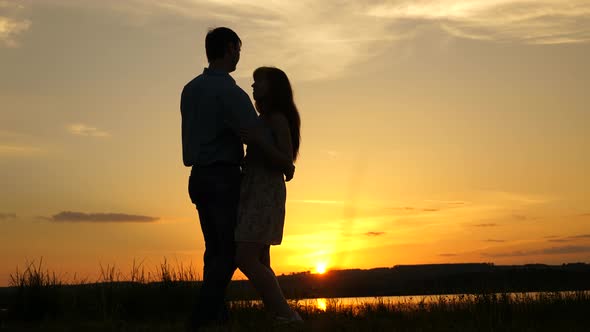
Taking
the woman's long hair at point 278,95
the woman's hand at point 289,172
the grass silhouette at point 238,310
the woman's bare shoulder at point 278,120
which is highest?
the woman's long hair at point 278,95

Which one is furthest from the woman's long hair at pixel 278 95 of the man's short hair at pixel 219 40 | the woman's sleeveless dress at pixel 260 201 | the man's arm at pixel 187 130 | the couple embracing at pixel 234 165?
the man's arm at pixel 187 130

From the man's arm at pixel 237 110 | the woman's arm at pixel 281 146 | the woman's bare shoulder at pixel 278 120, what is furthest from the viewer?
the woman's bare shoulder at pixel 278 120

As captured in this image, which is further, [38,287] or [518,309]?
[38,287]

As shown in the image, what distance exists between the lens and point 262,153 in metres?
6.20

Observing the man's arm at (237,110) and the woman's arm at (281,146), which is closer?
the man's arm at (237,110)

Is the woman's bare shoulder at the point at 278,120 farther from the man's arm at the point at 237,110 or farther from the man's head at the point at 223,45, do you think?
the man's head at the point at 223,45

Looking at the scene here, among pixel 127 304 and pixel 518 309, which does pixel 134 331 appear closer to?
pixel 127 304

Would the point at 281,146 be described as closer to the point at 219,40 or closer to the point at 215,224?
the point at 215,224

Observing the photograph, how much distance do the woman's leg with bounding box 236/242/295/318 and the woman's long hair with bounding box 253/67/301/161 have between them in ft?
3.79

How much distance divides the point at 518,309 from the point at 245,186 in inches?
153

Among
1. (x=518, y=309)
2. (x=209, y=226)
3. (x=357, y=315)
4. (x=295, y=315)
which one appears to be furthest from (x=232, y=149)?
(x=518, y=309)

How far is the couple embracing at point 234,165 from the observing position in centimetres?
612

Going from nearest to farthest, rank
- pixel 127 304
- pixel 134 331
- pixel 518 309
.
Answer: pixel 134 331 → pixel 518 309 → pixel 127 304

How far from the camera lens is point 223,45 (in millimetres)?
6234
